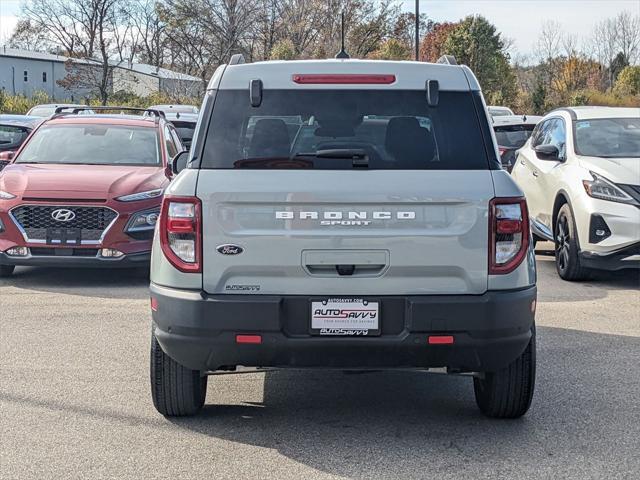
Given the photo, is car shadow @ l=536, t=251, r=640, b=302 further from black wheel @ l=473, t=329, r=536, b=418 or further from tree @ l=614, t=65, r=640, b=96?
tree @ l=614, t=65, r=640, b=96

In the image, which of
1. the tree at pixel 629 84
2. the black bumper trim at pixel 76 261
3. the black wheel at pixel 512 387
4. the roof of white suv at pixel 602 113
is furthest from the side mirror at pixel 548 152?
the tree at pixel 629 84

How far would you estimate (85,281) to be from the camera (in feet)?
32.4

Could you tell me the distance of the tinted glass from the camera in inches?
613

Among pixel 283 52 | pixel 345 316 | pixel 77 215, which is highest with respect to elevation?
pixel 283 52

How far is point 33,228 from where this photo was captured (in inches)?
365

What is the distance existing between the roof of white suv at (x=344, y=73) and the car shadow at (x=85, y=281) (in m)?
4.56

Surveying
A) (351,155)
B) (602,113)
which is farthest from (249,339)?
(602,113)

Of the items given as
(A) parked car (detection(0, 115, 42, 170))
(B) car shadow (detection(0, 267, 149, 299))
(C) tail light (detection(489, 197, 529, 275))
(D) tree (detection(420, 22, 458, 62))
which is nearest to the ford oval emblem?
(C) tail light (detection(489, 197, 529, 275))

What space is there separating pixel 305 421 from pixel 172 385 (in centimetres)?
76

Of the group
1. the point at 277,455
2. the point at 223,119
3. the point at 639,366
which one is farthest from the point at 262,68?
the point at 639,366

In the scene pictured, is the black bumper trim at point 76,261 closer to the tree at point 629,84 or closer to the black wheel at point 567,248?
the black wheel at point 567,248

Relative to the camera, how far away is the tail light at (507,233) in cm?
452

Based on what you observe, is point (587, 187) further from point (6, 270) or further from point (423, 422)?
point (6, 270)

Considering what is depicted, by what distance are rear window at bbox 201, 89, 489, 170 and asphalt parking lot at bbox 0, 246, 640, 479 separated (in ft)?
4.59
